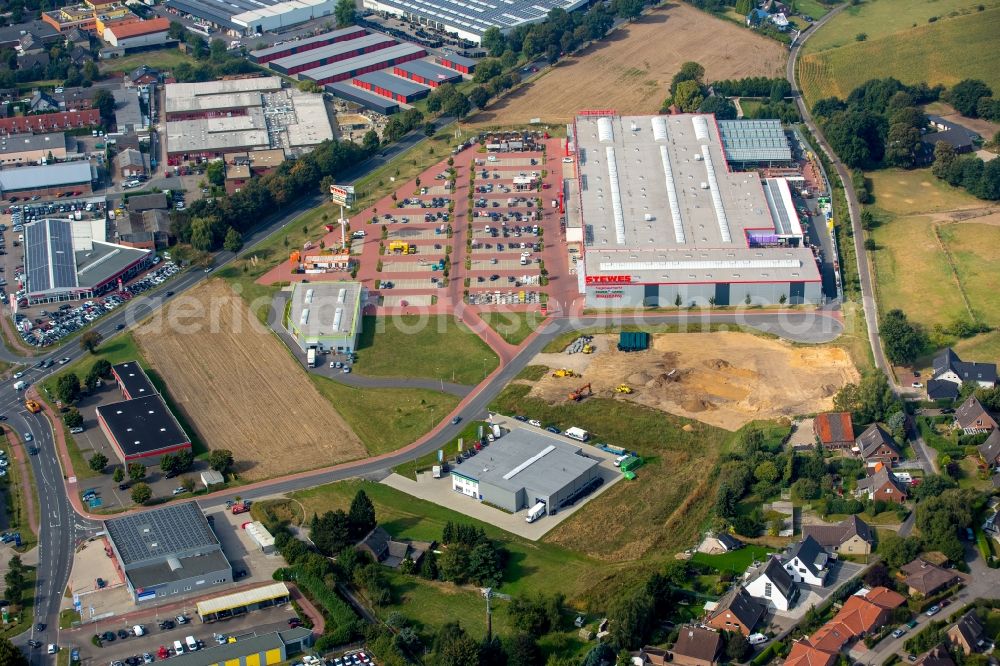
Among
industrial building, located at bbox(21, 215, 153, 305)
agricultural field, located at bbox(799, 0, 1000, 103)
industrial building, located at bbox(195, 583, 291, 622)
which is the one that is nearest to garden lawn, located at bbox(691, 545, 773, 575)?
industrial building, located at bbox(195, 583, 291, 622)

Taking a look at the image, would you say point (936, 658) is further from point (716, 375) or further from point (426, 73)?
point (426, 73)

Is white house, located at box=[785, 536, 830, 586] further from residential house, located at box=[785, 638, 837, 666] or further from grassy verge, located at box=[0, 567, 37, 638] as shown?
grassy verge, located at box=[0, 567, 37, 638]

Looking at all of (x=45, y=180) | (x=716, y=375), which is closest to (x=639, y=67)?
(x=716, y=375)

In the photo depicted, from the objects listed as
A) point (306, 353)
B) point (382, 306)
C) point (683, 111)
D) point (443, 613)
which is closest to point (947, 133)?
point (683, 111)

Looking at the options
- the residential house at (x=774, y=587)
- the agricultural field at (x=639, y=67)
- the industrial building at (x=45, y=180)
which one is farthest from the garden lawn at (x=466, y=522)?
the agricultural field at (x=639, y=67)

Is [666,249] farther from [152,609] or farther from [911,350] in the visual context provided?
[152,609]

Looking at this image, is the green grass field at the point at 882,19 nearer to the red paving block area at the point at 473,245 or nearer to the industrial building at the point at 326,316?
the red paving block area at the point at 473,245
